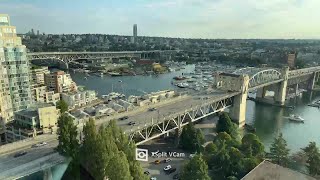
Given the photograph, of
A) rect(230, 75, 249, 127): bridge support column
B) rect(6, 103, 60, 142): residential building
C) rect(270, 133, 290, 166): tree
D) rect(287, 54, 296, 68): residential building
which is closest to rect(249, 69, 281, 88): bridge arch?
rect(230, 75, 249, 127): bridge support column

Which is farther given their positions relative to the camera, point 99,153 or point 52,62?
point 52,62

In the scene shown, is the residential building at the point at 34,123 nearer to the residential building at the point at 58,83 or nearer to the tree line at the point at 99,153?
the tree line at the point at 99,153

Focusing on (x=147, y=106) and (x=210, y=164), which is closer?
(x=210, y=164)

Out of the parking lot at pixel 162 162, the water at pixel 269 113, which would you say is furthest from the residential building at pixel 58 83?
the parking lot at pixel 162 162

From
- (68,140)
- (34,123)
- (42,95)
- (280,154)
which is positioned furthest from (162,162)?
(42,95)

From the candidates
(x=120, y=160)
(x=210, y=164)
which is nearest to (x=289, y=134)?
(x=210, y=164)

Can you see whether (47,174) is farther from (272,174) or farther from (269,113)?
(269,113)

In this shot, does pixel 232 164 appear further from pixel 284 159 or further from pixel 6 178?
pixel 6 178
